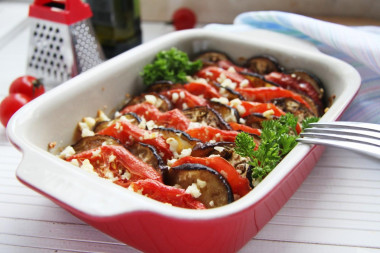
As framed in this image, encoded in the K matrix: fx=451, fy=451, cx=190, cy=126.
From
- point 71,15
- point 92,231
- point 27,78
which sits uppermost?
point 71,15

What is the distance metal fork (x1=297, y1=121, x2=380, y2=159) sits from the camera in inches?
70.6

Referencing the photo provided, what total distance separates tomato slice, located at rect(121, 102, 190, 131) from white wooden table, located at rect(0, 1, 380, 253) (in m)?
0.62

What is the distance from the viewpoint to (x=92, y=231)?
185cm

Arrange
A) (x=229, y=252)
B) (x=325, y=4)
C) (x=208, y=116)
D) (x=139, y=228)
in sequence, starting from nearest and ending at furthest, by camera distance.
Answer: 1. (x=139, y=228)
2. (x=229, y=252)
3. (x=208, y=116)
4. (x=325, y=4)

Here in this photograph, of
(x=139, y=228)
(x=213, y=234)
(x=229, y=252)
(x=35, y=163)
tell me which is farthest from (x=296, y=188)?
(x=35, y=163)

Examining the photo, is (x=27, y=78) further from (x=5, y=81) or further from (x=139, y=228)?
(x=139, y=228)

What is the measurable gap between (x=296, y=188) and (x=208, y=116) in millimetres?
557

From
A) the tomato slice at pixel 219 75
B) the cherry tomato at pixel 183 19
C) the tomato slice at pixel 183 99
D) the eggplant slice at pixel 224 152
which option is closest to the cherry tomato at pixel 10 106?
the tomato slice at pixel 183 99

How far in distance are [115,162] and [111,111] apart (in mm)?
627

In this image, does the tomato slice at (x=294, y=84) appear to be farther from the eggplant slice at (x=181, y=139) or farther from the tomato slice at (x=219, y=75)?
the eggplant slice at (x=181, y=139)

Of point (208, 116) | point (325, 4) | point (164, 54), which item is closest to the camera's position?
point (208, 116)

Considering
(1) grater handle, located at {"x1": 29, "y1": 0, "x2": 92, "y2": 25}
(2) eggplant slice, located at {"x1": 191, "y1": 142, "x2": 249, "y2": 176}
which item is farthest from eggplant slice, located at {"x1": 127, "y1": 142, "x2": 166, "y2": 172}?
(1) grater handle, located at {"x1": 29, "y1": 0, "x2": 92, "y2": 25}

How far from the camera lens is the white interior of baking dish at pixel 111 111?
1.41 metres

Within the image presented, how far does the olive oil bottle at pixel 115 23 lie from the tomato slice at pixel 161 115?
110cm
